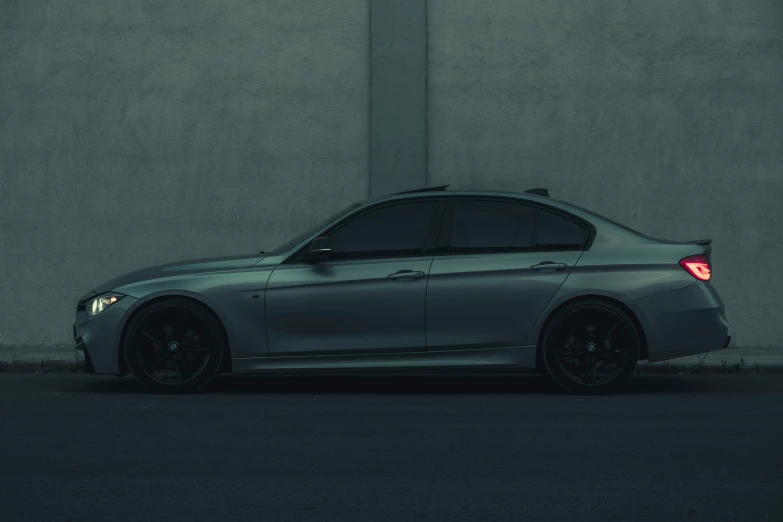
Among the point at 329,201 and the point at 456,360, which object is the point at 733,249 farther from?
the point at 456,360

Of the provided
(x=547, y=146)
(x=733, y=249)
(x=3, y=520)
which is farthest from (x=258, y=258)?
(x=733, y=249)

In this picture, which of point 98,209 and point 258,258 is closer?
point 258,258

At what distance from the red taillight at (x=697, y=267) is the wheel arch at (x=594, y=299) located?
0.54 m

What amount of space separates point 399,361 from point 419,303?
46 cm

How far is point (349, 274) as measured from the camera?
9.79m

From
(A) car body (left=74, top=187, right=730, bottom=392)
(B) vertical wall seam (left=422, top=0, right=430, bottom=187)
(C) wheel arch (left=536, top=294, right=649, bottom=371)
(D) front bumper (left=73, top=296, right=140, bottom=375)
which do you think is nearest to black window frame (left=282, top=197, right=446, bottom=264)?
(A) car body (left=74, top=187, right=730, bottom=392)

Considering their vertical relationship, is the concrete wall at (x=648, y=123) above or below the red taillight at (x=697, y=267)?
above

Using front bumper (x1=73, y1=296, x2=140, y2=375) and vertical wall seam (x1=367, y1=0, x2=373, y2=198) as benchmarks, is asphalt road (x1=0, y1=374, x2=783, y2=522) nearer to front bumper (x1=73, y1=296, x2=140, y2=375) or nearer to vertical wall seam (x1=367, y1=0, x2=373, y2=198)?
front bumper (x1=73, y1=296, x2=140, y2=375)

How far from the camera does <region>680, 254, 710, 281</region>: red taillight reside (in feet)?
32.2

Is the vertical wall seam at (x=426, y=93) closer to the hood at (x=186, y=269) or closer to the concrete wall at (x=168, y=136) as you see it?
the concrete wall at (x=168, y=136)

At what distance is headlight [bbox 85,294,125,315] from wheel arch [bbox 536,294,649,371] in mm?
3180

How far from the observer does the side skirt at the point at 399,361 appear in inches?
384

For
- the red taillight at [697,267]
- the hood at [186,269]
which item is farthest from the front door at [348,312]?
the red taillight at [697,267]

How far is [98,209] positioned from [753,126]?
7354 millimetres
